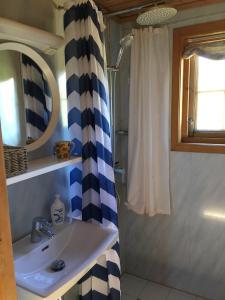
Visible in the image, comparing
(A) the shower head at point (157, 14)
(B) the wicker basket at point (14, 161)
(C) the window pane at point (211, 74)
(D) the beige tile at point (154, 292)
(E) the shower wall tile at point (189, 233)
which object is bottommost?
(D) the beige tile at point (154, 292)

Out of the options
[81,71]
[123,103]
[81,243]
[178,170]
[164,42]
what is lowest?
[81,243]

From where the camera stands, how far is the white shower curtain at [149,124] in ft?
6.63

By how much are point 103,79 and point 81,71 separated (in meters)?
0.15

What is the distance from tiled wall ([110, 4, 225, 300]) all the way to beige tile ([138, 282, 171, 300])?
0.21 feet

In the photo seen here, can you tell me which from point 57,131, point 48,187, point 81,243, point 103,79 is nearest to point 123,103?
point 103,79

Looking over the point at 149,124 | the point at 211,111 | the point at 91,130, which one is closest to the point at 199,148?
the point at 211,111

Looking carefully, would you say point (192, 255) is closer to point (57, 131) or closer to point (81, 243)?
point (81, 243)

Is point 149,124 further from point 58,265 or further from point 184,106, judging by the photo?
point 58,265

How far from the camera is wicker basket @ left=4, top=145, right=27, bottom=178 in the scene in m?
1.11

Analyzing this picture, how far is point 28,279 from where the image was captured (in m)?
1.14

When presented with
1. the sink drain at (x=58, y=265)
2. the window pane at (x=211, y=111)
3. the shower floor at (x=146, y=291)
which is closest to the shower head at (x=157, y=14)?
the window pane at (x=211, y=111)

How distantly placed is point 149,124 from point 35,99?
3.26 feet

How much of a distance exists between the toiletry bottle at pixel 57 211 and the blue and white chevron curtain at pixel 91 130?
5.6 inches

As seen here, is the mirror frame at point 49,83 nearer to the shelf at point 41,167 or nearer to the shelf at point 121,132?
the shelf at point 41,167
